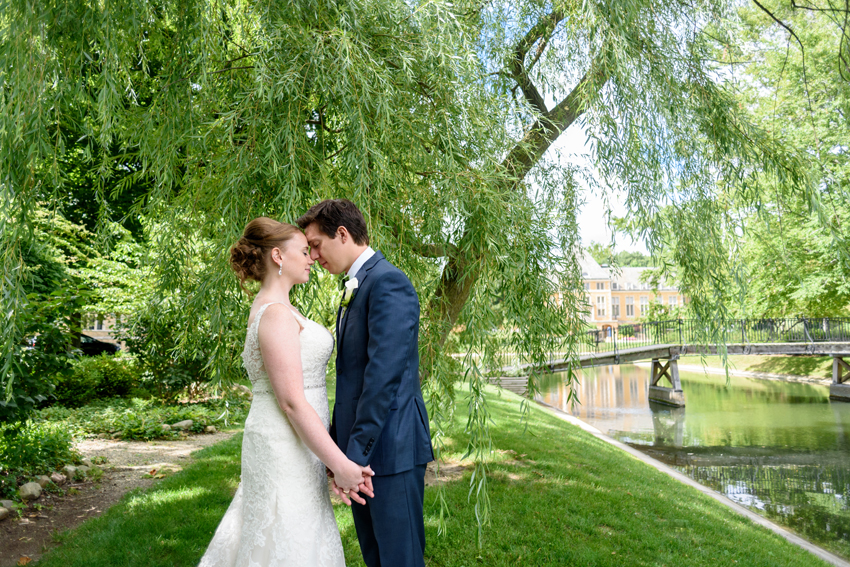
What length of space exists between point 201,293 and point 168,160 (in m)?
0.87

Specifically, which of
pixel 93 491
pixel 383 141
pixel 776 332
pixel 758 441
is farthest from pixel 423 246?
pixel 776 332

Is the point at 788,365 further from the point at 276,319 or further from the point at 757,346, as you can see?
the point at 276,319

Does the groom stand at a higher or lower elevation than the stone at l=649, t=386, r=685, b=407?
higher

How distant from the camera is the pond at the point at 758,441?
884 centimetres

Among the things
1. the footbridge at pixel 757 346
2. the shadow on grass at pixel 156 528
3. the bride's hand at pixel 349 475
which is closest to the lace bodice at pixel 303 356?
the bride's hand at pixel 349 475

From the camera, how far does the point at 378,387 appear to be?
195 cm

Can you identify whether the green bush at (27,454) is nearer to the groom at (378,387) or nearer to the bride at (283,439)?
the bride at (283,439)

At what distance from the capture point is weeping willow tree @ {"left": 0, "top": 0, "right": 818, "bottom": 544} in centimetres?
270

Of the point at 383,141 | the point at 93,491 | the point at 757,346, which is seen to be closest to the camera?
the point at 383,141

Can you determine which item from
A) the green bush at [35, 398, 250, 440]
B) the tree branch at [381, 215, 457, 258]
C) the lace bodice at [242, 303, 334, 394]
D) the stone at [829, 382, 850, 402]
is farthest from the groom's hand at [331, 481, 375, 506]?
the stone at [829, 382, 850, 402]

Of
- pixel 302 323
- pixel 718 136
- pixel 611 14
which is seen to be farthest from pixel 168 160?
pixel 718 136

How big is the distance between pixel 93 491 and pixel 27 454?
686 millimetres

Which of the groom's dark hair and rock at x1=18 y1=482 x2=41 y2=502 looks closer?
the groom's dark hair

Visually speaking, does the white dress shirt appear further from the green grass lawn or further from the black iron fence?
the black iron fence
